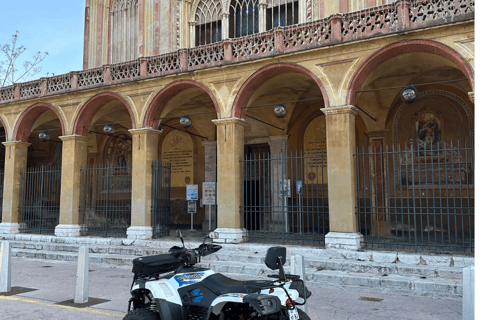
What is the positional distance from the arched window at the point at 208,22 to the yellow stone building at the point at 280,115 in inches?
1.8

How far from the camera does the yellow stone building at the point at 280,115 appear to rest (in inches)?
397

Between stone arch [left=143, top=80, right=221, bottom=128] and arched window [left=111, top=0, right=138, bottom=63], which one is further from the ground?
arched window [left=111, top=0, right=138, bottom=63]

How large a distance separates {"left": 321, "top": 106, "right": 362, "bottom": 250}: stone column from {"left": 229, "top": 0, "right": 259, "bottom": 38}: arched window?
5.79 m

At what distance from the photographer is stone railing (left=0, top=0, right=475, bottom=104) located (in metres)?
9.63

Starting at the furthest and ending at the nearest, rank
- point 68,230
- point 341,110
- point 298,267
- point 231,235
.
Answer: point 68,230
point 231,235
point 341,110
point 298,267

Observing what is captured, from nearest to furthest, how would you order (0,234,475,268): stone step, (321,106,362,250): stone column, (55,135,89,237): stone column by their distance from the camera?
(0,234,475,268): stone step → (321,106,362,250): stone column → (55,135,89,237): stone column

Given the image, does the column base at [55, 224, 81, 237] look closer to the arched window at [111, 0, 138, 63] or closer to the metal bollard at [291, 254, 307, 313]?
the arched window at [111, 0, 138, 63]

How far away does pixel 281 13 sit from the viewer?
14297 mm

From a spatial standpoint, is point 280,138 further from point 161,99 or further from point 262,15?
point 161,99

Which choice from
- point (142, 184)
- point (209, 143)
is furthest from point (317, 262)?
point (209, 143)

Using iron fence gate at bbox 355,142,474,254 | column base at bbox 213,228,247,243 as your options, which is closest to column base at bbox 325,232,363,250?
iron fence gate at bbox 355,142,474,254

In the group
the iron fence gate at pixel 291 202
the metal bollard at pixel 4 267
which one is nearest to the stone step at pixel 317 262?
the iron fence gate at pixel 291 202

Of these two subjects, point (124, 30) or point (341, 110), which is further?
point (124, 30)

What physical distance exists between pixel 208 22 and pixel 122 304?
38.4 feet
